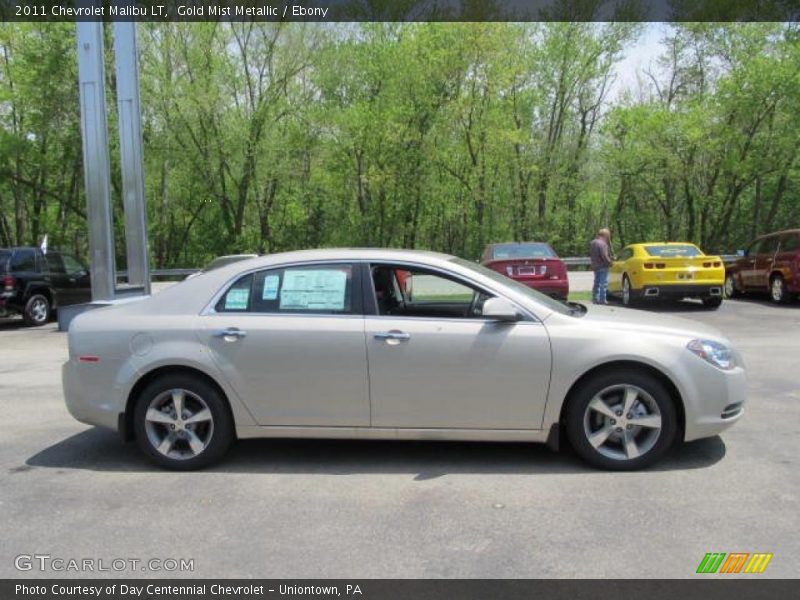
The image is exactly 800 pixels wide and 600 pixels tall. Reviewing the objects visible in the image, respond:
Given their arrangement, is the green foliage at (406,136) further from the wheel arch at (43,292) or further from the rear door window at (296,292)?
the rear door window at (296,292)

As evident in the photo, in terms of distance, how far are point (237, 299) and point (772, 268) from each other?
1446 centimetres

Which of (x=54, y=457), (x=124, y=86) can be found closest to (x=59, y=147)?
(x=124, y=86)

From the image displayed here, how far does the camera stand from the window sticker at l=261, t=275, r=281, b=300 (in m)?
4.87

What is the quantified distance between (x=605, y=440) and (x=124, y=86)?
11.2 m

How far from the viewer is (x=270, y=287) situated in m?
4.89

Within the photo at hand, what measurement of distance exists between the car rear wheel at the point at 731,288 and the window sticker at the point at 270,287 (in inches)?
619

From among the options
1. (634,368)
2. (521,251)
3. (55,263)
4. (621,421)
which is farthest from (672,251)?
(55,263)

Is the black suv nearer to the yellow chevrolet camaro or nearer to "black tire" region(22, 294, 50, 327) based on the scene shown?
"black tire" region(22, 294, 50, 327)

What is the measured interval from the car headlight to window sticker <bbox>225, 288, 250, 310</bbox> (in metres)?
3.11

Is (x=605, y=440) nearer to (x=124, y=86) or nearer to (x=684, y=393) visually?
(x=684, y=393)

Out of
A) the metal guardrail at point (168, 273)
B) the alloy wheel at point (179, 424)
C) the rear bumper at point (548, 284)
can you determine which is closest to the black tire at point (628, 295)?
the rear bumper at point (548, 284)

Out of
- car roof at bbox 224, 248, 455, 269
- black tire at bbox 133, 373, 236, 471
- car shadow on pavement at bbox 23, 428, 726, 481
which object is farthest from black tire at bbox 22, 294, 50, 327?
car roof at bbox 224, 248, 455, 269
